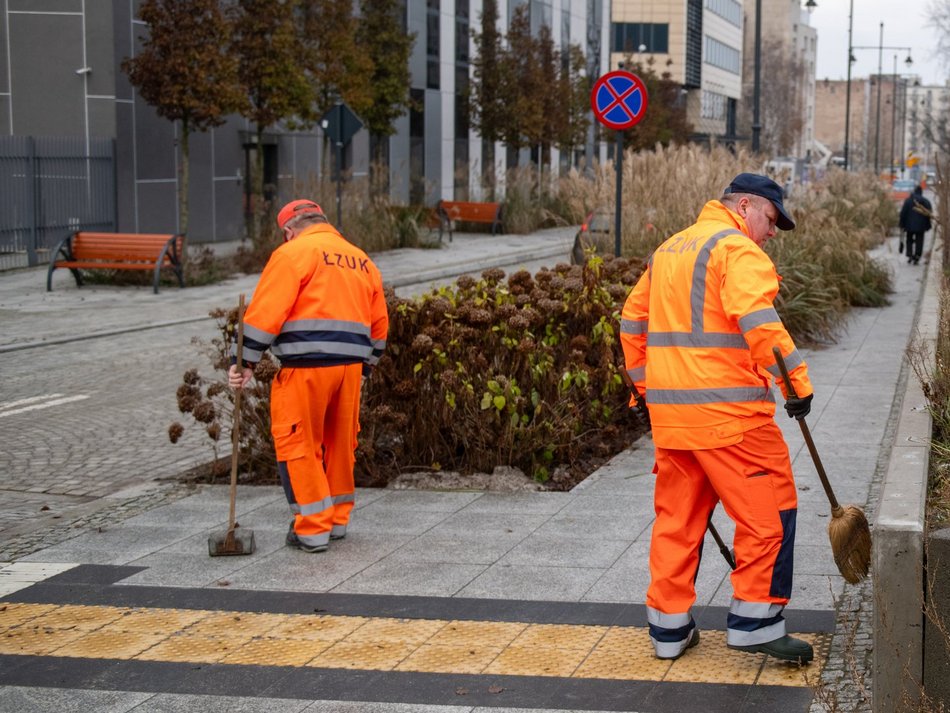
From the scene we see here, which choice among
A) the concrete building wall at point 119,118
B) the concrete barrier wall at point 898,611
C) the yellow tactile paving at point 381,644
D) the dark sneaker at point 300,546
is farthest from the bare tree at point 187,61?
the concrete barrier wall at point 898,611

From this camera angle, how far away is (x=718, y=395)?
200 inches

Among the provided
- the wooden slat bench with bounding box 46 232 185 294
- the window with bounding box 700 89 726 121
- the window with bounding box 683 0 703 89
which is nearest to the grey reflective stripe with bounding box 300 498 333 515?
the wooden slat bench with bounding box 46 232 185 294

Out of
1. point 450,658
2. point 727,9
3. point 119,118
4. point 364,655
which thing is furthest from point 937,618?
point 727,9

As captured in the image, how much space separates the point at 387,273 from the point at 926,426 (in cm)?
1791

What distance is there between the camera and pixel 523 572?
6.48 metres

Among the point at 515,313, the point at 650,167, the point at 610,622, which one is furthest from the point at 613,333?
the point at 650,167

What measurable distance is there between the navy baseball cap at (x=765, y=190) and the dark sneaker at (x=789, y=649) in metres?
1.50

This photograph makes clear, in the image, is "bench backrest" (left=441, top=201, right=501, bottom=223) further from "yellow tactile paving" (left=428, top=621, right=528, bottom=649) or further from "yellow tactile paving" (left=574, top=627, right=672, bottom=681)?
"yellow tactile paving" (left=574, top=627, right=672, bottom=681)

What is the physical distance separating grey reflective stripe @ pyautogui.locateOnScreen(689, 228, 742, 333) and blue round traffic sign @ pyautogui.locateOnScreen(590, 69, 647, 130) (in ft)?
28.9

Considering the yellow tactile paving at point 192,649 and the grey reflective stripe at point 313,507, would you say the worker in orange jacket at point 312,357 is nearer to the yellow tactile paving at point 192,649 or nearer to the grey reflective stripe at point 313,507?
the grey reflective stripe at point 313,507

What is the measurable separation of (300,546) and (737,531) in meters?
2.62

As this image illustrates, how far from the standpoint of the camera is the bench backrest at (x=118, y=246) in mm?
21406

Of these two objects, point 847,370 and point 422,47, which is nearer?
point 847,370

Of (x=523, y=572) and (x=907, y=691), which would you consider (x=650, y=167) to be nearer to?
(x=523, y=572)
